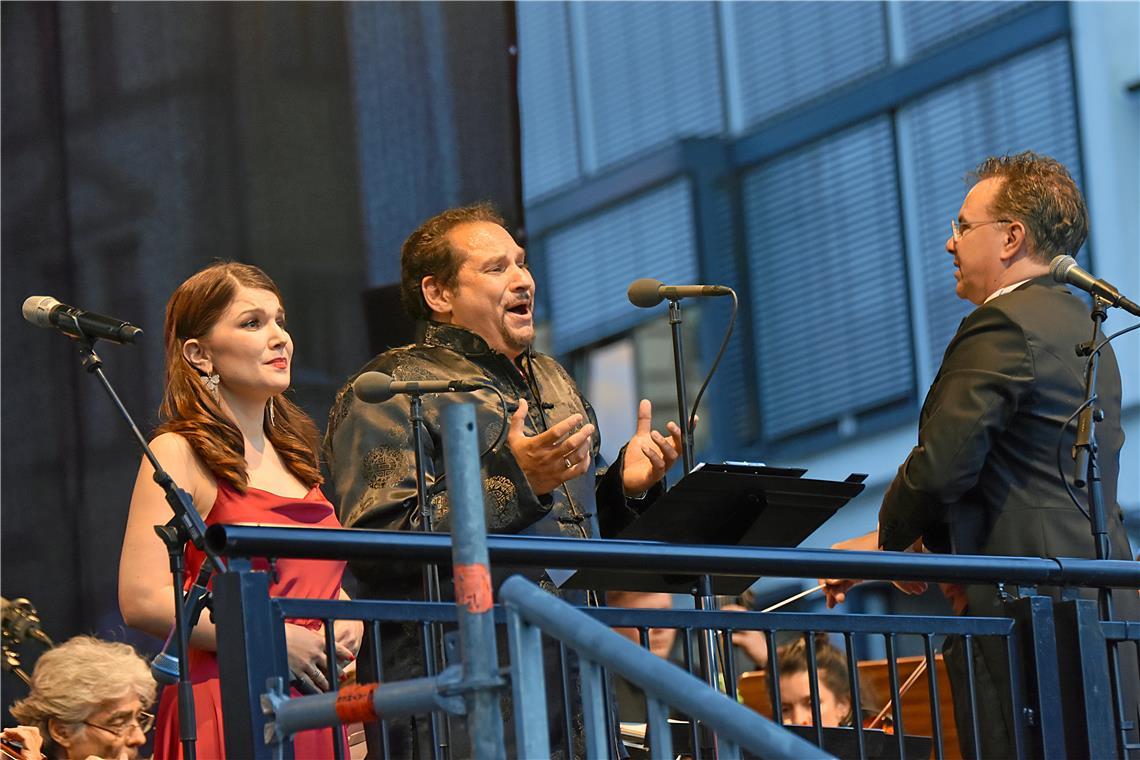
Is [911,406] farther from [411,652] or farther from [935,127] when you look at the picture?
[411,652]

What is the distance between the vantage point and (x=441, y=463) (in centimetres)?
361

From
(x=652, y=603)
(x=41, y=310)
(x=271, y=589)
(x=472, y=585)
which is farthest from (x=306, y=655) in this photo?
(x=652, y=603)

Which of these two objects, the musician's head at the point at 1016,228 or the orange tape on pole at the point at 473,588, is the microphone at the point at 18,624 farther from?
the orange tape on pole at the point at 473,588

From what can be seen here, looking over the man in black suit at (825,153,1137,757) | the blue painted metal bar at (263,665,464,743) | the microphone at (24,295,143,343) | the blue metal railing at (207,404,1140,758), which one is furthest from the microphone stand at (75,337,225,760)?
the man in black suit at (825,153,1137,757)

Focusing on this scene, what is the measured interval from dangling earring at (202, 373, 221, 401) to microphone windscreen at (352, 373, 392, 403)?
45 cm

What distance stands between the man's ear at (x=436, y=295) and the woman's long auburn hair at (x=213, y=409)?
1.30ft

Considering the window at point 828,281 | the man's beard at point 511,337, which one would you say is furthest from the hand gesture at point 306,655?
the window at point 828,281

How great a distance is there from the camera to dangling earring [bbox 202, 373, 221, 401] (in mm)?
3613

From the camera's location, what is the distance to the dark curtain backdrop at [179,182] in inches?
212

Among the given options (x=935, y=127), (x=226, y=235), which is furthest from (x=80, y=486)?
(x=935, y=127)

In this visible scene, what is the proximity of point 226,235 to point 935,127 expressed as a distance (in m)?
3.14

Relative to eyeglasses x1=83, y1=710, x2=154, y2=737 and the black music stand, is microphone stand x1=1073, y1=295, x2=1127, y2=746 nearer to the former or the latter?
the black music stand

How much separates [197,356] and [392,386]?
1.96 ft

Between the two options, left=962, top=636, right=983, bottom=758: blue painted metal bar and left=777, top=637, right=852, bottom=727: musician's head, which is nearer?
left=962, top=636, right=983, bottom=758: blue painted metal bar
